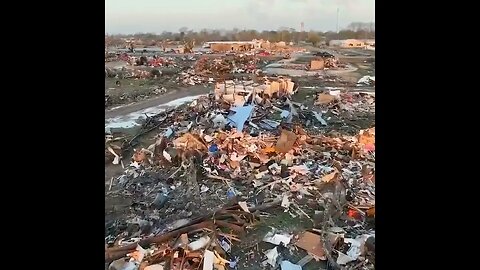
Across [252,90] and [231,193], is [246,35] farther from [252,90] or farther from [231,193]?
[231,193]

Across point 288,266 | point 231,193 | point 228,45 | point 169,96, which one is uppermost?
point 228,45

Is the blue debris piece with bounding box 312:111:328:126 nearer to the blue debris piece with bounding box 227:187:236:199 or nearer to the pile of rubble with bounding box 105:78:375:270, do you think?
the pile of rubble with bounding box 105:78:375:270

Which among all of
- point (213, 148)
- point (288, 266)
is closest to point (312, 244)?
point (288, 266)

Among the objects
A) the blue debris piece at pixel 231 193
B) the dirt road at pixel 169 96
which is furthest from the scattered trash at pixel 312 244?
the dirt road at pixel 169 96
